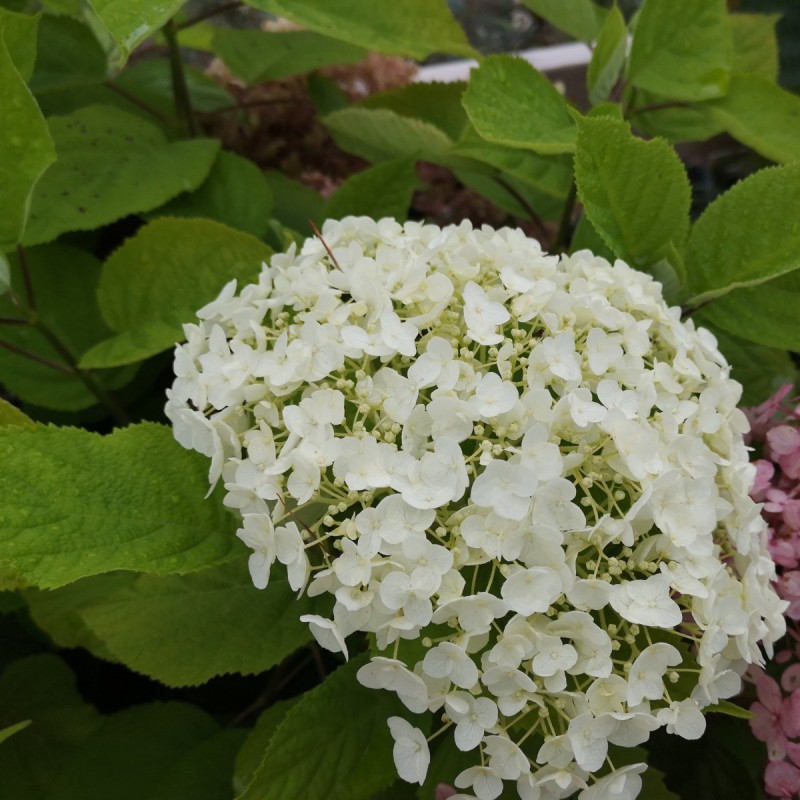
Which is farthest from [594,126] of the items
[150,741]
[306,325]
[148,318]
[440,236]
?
[150,741]

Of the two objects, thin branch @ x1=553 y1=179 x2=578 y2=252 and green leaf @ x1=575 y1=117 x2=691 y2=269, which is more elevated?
green leaf @ x1=575 y1=117 x2=691 y2=269

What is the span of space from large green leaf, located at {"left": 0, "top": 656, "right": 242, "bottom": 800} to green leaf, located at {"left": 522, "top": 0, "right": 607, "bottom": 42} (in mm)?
691

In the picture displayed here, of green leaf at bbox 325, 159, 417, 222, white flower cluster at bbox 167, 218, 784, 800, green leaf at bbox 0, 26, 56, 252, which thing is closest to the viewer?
white flower cluster at bbox 167, 218, 784, 800

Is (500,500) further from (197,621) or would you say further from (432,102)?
(432,102)

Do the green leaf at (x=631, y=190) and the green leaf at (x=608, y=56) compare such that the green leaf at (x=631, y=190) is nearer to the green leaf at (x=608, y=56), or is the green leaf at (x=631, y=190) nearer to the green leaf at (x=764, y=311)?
the green leaf at (x=764, y=311)

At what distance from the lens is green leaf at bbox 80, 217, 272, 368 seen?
0.64 m

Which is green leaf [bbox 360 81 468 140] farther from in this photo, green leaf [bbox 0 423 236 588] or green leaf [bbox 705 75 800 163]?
green leaf [bbox 0 423 236 588]

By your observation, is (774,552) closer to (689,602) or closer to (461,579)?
(689,602)

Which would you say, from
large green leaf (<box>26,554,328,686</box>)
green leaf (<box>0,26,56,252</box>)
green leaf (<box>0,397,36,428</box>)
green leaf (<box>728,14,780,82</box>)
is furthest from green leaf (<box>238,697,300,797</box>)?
green leaf (<box>728,14,780,82</box>)

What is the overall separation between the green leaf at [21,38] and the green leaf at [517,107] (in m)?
0.32

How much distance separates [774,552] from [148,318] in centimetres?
50

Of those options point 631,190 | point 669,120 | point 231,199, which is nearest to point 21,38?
point 231,199

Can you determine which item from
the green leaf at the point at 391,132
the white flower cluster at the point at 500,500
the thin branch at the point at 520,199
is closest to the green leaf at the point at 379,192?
the green leaf at the point at 391,132

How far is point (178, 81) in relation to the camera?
2.62 feet
